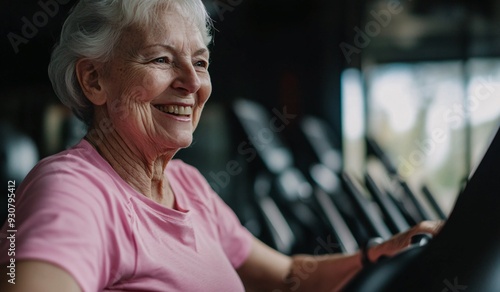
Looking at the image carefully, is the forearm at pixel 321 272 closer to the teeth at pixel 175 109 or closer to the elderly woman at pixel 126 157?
the elderly woman at pixel 126 157

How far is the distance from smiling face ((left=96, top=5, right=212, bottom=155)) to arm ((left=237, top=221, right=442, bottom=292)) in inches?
16.8

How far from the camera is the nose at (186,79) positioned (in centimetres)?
94

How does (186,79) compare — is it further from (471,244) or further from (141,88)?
(471,244)

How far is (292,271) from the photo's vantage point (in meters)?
1.33

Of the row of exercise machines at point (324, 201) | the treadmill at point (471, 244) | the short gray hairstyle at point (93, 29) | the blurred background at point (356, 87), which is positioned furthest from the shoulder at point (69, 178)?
the blurred background at point (356, 87)

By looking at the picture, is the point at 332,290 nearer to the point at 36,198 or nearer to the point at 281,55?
the point at 36,198

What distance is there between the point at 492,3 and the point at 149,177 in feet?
14.5

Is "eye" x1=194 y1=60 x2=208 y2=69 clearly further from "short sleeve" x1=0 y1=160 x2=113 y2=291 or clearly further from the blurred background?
the blurred background

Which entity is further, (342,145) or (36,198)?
(342,145)

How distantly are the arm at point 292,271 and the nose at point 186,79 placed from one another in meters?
0.47

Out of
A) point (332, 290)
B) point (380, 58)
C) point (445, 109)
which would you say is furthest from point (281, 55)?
point (332, 290)

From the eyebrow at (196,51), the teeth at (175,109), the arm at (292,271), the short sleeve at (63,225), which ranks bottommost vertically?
the arm at (292,271)

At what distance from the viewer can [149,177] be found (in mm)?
1003

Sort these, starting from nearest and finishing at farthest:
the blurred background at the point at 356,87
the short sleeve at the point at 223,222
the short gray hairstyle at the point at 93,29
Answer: the short gray hairstyle at the point at 93,29
the short sleeve at the point at 223,222
the blurred background at the point at 356,87
